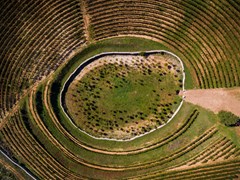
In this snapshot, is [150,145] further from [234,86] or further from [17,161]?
[17,161]

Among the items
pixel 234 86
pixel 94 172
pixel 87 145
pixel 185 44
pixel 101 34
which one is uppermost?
pixel 101 34

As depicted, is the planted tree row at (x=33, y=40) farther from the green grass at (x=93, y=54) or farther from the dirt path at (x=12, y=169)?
the dirt path at (x=12, y=169)

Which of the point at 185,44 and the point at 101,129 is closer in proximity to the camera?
the point at 185,44

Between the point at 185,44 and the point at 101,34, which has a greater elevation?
the point at 101,34

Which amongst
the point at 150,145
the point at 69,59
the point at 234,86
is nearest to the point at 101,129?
the point at 150,145

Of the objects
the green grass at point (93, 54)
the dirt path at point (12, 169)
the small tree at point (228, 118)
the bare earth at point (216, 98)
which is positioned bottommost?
the dirt path at point (12, 169)

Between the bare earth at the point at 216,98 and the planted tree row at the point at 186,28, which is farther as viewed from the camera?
the bare earth at the point at 216,98

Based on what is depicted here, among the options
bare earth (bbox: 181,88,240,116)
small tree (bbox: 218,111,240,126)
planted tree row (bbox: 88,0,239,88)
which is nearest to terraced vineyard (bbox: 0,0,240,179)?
planted tree row (bbox: 88,0,239,88)

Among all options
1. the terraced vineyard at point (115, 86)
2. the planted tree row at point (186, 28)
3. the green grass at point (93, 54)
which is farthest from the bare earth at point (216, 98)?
the green grass at point (93, 54)
